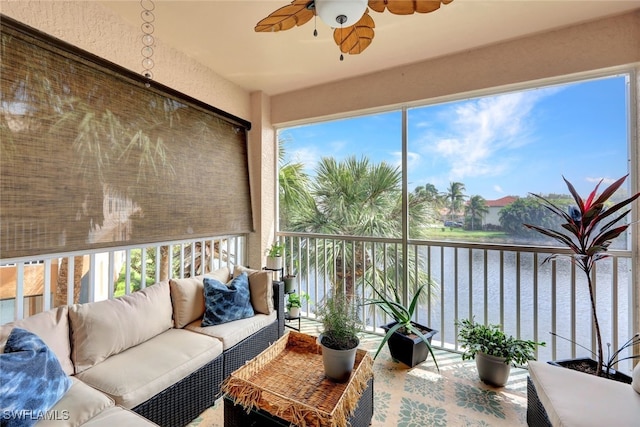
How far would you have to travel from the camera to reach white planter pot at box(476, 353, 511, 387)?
2.04 metres

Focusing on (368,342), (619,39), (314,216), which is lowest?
(368,342)

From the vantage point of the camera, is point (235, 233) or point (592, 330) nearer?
point (592, 330)

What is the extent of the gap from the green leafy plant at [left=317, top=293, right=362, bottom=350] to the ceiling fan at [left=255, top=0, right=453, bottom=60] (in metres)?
1.49

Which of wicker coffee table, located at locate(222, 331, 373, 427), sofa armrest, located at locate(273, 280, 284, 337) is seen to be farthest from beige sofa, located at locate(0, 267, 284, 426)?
wicker coffee table, located at locate(222, 331, 373, 427)

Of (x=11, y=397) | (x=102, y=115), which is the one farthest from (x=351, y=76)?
(x=11, y=397)

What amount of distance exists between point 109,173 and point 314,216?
2054 mm

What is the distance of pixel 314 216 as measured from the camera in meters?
3.32

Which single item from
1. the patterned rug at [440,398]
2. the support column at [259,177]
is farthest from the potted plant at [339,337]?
the support column at [259,177]

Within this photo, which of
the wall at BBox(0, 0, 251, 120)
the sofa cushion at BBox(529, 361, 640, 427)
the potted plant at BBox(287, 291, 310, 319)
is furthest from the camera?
the potted plant at BBox(287, 291, 310, 319)

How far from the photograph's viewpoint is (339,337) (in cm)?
147

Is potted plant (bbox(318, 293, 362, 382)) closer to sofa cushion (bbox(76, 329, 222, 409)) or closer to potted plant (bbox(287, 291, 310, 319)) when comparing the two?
sofa cushion (bbox(76, 329, 222, 409))

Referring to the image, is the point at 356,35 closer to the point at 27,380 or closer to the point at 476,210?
the point at 476,210

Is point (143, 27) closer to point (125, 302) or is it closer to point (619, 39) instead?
point (125, 302)

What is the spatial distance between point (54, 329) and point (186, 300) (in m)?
0.76
